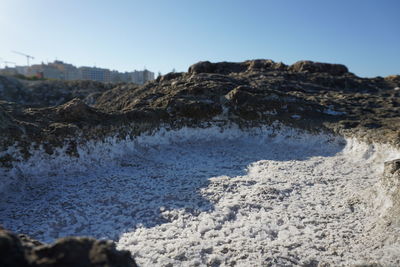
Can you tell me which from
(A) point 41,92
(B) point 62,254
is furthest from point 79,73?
(B) point 62,254

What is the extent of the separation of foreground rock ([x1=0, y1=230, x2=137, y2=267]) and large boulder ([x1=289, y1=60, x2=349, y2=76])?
43238mm

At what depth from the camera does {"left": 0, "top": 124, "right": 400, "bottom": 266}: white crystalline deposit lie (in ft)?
25.1

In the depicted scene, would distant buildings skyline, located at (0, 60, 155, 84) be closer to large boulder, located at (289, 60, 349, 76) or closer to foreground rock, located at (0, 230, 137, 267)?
large boulder, located at (289, 60, 349, 76)

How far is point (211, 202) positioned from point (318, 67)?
39339mm

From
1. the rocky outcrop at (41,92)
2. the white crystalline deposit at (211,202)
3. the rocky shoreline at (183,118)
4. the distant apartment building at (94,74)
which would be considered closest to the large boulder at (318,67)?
the rocky shoreline at (183,118)

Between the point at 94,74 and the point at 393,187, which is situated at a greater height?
the point at 94,74

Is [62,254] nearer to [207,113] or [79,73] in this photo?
[207,113]

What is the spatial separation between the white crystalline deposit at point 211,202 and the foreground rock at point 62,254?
136 inches

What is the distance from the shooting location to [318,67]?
43.4m

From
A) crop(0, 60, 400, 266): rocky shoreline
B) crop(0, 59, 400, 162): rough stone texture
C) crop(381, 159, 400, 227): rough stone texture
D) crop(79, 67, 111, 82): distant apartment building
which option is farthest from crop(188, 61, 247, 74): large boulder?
crop(79, 67, 111, 82): distant apartment building

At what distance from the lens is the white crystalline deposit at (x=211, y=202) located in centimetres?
766

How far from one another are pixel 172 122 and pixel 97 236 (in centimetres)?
1144

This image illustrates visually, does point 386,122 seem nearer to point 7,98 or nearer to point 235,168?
point 235,168

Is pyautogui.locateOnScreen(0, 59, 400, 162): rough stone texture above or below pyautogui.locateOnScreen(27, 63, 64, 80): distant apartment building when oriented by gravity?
below
